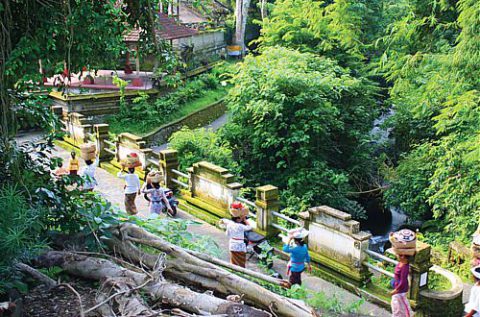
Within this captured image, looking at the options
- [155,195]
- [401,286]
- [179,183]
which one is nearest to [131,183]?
[155,195]

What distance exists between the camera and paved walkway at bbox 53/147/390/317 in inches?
348

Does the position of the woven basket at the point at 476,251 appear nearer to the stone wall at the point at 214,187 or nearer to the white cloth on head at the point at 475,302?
the white cloth on head at the point at 475,302

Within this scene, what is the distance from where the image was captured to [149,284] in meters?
5.89

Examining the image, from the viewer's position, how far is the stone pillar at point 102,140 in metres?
16.0

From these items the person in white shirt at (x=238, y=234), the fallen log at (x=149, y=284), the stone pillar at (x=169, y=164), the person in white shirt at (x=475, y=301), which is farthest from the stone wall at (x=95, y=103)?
the person in white shirt at (x=475, y=301)

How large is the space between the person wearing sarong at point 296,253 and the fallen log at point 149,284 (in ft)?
8.95

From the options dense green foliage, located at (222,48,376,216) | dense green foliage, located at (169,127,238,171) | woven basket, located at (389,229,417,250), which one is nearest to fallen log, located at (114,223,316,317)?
woven basket, located at (389,229,417,250)

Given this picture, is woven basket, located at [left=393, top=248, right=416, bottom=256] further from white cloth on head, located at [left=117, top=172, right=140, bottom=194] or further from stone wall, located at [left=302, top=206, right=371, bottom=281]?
white cloth on head, located at [left=117, top=172, right=140, bottom=194]

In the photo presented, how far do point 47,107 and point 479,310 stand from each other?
20.2 ft

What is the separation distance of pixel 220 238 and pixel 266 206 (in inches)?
47.9

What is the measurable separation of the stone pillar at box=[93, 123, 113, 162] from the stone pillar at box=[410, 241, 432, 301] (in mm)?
10173

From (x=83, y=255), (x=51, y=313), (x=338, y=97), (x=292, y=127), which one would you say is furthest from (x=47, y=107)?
(x=338, y=97)

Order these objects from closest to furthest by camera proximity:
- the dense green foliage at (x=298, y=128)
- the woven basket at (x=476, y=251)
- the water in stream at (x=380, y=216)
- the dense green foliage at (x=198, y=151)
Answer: the woven basket at (x=476, y=251) < the dense green foliage at (x=198, y=151) < the dense green foliage at (x=298, y=128) < the water in stream at (x=380, y=216)

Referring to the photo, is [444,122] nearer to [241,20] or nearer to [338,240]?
[338,240]
